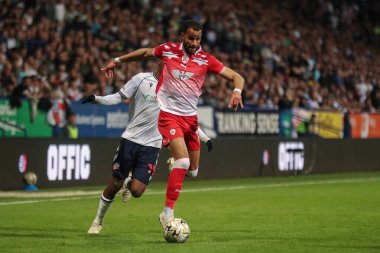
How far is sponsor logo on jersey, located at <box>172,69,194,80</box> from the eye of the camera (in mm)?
11000

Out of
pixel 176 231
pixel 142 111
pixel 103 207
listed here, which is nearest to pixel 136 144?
pixel 142 111

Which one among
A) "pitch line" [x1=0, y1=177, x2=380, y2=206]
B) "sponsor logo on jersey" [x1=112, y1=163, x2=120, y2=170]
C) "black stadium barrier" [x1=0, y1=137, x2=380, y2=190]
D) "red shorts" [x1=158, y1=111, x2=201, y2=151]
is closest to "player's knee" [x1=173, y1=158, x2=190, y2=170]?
"red shorts" [x1=158, y1=111, x2=201, y2=151]

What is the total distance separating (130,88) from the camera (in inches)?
501

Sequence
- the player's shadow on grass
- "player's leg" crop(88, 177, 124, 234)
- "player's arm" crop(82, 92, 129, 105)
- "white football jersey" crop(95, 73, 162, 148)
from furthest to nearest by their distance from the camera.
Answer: "white football jersey" crop(95, 73, 162, 148)
the player's shadow on grass
"player's leg" crop(88, 177, 124, 234)
"player's arm" crop(82, 92, 129, 105)

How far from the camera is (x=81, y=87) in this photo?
76.5 ft

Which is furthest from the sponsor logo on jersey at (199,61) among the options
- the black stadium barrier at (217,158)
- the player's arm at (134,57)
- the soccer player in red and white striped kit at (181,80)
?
the black stadium barrier at (217,158)

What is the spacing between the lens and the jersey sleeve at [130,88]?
12.5 m

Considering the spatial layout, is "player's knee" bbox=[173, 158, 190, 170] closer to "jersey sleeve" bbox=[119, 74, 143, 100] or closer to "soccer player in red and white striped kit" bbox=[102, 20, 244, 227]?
"soccer player in red and white striped kit" bbox=[102, 20, 244, 227]

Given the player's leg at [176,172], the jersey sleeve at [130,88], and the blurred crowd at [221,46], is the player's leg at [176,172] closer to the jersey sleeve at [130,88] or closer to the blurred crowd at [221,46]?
the jersey sleeve at [130,88]

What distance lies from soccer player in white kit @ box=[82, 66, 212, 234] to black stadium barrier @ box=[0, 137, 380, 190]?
7.50 meters

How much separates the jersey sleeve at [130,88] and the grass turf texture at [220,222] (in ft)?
5.65

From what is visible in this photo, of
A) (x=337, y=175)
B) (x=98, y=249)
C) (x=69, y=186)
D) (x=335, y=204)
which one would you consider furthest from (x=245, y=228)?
(x=337, y=175)

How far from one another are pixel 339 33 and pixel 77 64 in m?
18.0

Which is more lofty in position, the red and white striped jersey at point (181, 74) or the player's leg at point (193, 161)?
the red and white striped jersey at point (181, 74)
